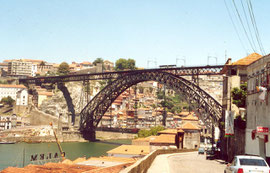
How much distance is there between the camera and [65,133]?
109 m

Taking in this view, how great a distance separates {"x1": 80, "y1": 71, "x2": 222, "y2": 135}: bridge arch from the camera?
73125 mm

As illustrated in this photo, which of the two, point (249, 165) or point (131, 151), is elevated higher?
point (249, 165)

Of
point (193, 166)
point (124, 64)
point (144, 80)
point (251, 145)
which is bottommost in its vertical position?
point (193, 166)

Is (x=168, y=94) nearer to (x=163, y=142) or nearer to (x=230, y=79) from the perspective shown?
(x=163, y=142)

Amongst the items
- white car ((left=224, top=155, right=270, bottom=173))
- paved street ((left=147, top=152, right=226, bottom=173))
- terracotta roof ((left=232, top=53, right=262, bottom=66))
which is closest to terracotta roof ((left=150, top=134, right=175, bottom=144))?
terracotta roof ((left=232, top=53, right=262, bottom=66))

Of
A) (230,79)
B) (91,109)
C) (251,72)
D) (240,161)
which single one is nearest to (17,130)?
(91,109)

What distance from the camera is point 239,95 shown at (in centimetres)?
3772

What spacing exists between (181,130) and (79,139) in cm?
4354

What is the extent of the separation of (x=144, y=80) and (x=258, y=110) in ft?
222

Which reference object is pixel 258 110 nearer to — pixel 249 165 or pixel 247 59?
pixel 249 165

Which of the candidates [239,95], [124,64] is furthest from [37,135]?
[124,64]

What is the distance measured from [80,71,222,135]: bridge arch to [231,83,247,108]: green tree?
32777mm

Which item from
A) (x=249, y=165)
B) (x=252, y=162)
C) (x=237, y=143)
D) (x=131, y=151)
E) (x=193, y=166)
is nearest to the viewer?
(x=249, y=165)

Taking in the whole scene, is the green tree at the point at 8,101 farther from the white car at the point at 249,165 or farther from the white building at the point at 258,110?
the white car at the point at 249,165
